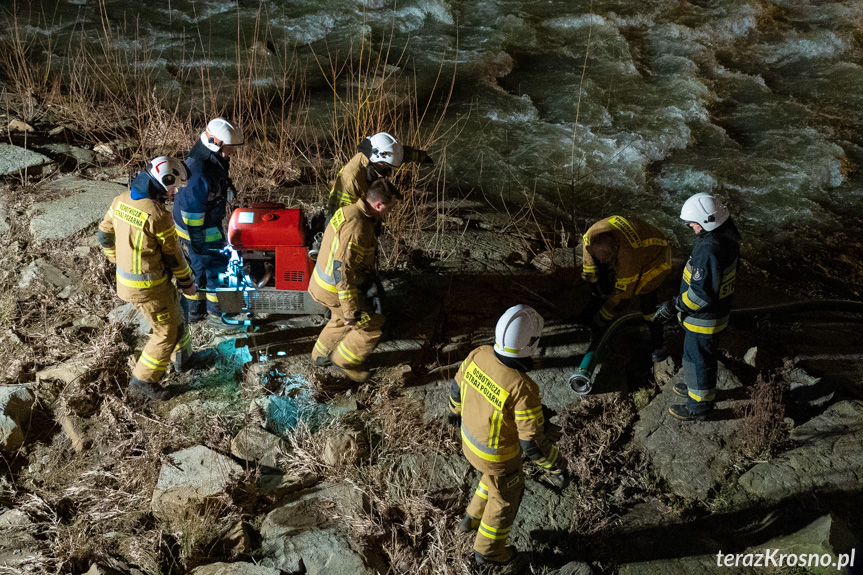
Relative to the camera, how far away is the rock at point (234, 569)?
3.79 meters

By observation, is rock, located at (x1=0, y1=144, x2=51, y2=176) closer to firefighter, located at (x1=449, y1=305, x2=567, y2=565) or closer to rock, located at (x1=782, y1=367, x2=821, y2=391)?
firefighter, located at (x1=449, y1=305, x2=567, y2=565)

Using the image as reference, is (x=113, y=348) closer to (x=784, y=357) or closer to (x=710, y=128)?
(x=784, y=357)

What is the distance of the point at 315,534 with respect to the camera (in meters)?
3.99

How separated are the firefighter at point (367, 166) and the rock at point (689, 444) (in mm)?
2700

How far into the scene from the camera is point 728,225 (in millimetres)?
4336

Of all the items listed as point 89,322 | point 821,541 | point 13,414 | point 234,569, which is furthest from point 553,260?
point 13,414

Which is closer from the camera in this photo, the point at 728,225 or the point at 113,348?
the point at 728,225

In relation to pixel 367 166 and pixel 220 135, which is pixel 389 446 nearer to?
pixel 367 166

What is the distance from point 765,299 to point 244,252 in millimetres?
4575

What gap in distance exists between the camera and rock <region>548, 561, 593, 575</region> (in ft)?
12.5

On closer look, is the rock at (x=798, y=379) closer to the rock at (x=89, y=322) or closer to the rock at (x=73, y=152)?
the rock at (x=89, y=322)

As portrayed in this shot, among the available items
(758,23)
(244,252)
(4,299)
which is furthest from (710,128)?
(4,299)

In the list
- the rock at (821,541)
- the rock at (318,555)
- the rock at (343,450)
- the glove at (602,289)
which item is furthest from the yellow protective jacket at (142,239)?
the rock at (821,541)

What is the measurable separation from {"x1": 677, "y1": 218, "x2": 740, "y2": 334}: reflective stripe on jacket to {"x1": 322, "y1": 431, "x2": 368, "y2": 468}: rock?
2373mm
